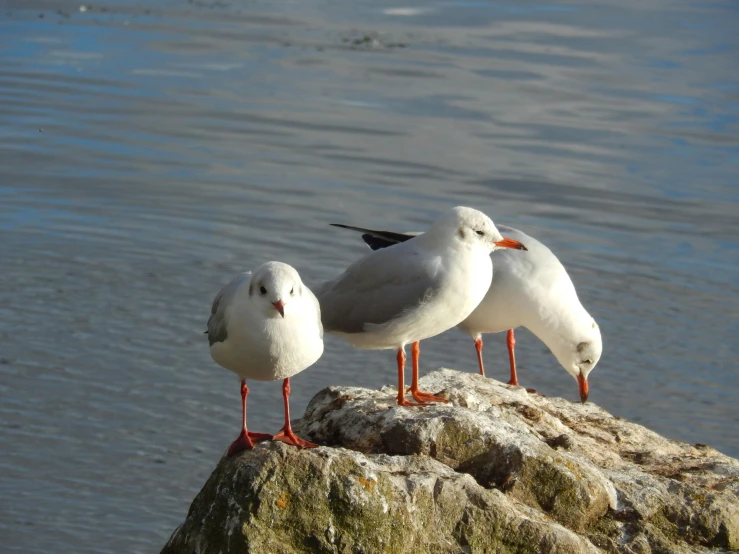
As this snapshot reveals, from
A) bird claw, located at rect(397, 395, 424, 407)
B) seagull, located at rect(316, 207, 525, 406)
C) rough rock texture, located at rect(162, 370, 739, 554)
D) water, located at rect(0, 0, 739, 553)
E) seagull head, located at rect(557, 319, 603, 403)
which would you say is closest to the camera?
rough rock texture, located at rect(162, 370, 739, 554)

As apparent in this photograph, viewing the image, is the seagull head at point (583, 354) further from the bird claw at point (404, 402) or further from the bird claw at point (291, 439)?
the bird claw at point (291, 439)

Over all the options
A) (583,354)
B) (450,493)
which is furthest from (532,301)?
(450,493)

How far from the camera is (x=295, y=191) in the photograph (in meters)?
11.9

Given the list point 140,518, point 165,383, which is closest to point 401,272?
point 140,518

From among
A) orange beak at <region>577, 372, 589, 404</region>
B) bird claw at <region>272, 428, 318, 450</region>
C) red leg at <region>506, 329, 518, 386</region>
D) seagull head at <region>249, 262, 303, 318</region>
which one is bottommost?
orange beak at <region>577, 372, 589, 404</region>

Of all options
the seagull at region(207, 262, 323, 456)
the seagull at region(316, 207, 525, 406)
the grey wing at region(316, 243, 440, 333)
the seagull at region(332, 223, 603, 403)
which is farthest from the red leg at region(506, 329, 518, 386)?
the seagull at region(207, 262, 323, 456)

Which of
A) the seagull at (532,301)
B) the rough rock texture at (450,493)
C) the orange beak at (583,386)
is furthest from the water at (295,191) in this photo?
the rough rock texture at (450,493)

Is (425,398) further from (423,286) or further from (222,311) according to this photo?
(222,311)

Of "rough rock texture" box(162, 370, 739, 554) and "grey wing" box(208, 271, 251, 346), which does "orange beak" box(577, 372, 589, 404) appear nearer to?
"rough rock texture" box(162, 370, 739, 554)

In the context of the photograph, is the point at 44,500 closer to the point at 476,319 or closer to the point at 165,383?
the point at 165,383

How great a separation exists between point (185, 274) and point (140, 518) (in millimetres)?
3422

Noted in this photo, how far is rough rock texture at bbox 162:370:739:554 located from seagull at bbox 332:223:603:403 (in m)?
1.47

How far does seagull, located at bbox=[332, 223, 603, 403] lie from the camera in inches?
261

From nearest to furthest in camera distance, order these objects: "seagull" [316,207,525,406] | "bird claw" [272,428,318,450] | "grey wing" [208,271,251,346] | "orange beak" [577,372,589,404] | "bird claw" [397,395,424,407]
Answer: "bird claw" [272,428,318,450]
"grey wing" [208,271,251,346]
"bird claw" [397,395,424,407]
"seagull" [316,207,525,406]
"orange beak" [577,372,589,404]
